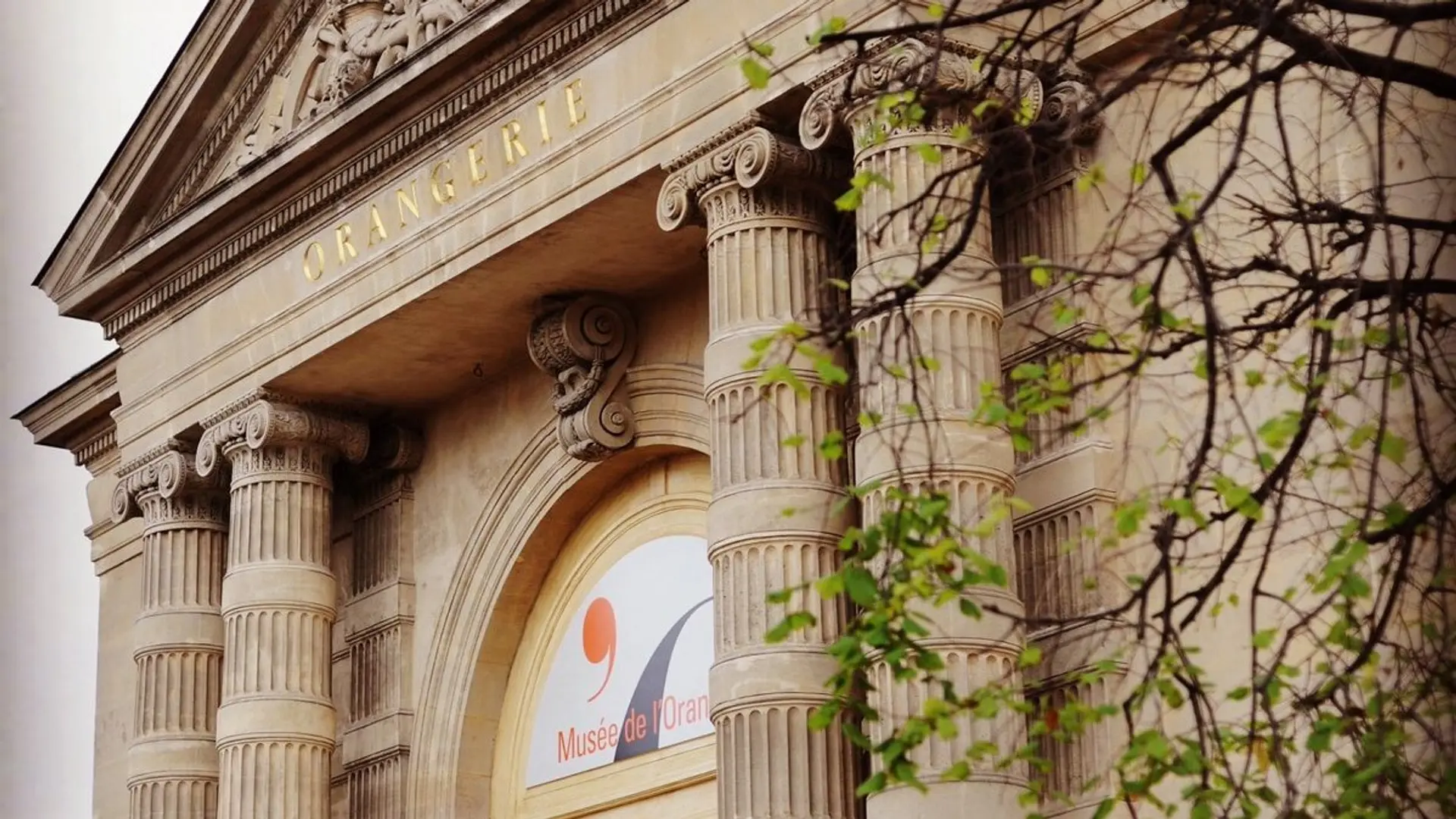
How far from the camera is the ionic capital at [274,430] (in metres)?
22.7

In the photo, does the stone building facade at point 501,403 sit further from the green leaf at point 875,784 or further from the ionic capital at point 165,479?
the green leaf at point 875,784

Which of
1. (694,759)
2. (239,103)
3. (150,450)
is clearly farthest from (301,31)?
(694,759)

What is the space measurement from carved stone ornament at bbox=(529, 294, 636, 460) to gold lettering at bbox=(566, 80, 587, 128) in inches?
71.8

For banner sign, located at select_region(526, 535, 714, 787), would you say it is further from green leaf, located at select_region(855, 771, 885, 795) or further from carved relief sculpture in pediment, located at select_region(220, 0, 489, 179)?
green leaf, located at select_region(855, 771, 885, 795)

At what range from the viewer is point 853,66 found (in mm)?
11461

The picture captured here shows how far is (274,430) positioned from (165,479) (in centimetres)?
156

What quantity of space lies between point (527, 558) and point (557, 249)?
311 cm

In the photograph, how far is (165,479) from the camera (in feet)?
77.7

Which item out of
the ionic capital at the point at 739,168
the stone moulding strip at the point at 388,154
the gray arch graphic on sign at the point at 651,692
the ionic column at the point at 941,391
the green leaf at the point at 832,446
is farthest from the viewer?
the gray arch graphic on sign at the point at 651,692

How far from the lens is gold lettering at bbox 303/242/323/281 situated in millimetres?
22359

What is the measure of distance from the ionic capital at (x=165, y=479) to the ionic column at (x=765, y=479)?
21.2 feet

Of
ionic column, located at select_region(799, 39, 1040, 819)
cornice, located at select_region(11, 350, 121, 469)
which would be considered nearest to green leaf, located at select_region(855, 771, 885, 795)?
ionic column, located at select_region(799, 39, 1040, 819)

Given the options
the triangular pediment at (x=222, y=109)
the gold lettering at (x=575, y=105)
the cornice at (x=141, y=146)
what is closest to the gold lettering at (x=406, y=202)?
the triangular pediment at (x=222, y=109)

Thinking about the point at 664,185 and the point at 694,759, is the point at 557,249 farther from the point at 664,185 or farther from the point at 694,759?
the point at 694,759
